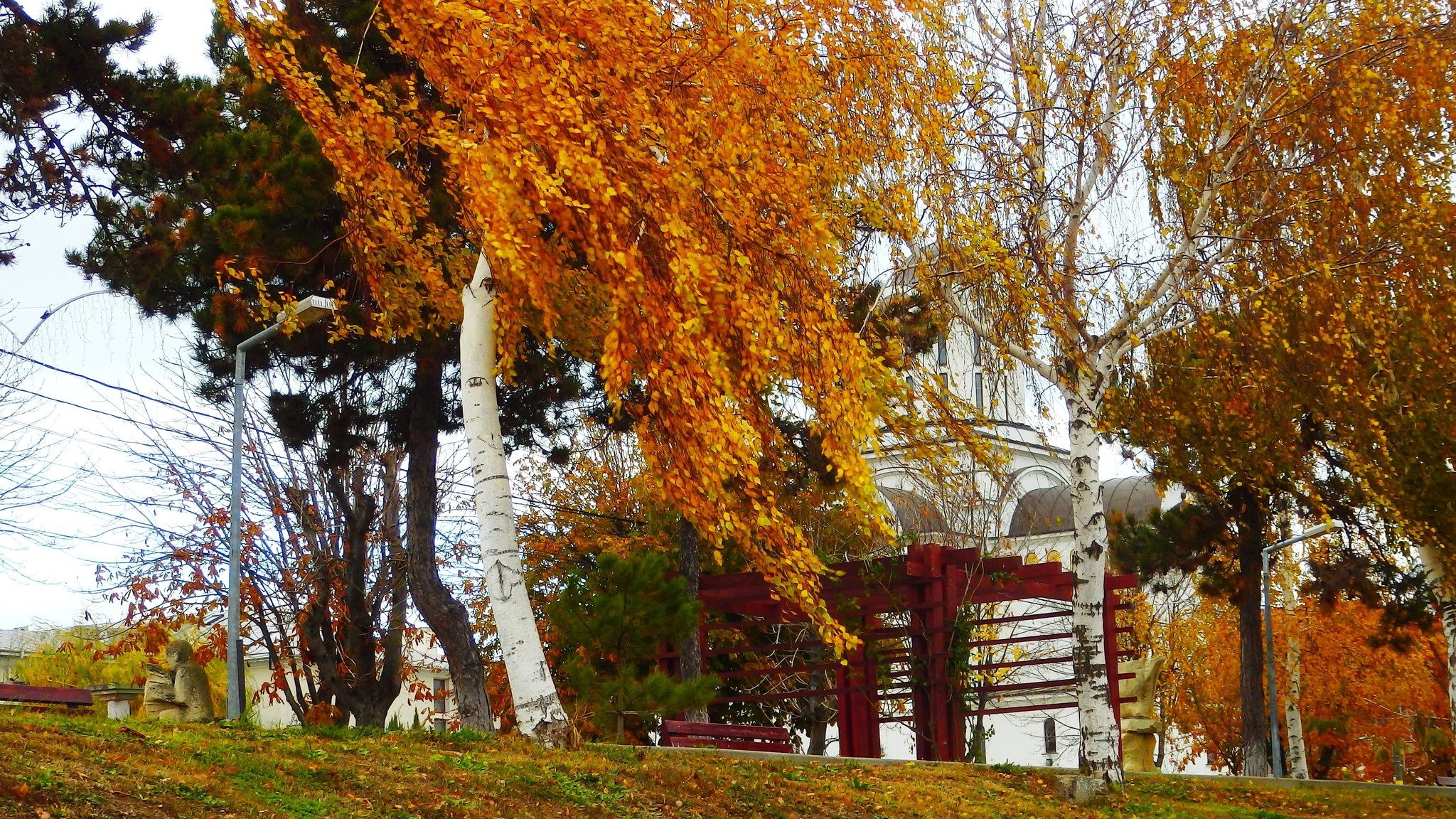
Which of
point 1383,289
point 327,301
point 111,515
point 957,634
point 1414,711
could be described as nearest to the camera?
point 327,301

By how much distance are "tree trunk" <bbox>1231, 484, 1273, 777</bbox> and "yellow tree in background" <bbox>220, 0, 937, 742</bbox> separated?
12.3m

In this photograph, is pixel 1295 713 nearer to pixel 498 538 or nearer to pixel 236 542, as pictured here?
pixel 498 538

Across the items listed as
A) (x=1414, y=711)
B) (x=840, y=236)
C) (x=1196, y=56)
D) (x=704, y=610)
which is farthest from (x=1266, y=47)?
(x=1414, y=711)

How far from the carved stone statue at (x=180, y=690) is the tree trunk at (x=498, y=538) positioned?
630 cm

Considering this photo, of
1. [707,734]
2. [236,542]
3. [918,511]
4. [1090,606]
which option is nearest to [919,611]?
[707,734]

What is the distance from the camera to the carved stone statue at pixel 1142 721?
20869 mm

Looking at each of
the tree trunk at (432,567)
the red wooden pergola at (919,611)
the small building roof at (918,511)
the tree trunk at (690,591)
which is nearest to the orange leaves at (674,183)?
the tree trunk at (432,567)

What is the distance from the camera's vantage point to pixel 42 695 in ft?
46.9

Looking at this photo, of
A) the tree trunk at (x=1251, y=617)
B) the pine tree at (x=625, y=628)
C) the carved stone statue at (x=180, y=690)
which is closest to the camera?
the pine tree at (x=625, y=628)

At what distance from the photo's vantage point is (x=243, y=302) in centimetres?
1412

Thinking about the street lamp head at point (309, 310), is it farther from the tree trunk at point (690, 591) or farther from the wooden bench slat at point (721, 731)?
the tree trunk at point (690, 591)

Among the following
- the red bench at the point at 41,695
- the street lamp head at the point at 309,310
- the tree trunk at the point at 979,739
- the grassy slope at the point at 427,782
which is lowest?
the tree trunk at the point at 979,739

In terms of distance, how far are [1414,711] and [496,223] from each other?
32.0 meters

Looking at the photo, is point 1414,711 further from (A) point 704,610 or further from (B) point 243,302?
(B) point 243,302
